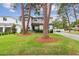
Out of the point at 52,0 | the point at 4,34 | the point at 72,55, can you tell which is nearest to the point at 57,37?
the point at 72,55

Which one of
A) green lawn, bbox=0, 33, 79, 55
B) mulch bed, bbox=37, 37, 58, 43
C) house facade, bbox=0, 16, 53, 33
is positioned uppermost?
house facade, bbox=0, 16, 53, 33

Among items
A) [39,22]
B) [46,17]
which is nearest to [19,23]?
[39,22]

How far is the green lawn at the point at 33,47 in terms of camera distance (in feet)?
9.48

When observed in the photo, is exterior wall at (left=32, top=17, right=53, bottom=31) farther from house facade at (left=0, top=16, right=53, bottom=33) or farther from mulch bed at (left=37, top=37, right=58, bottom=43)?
mulch bed at (left=37, top=37, right=58, bottom=43)

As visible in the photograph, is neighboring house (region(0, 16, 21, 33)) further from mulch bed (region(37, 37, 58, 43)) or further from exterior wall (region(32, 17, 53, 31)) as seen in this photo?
mulch bed (region(37, 37, 58, 43))

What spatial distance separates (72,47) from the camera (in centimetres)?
290

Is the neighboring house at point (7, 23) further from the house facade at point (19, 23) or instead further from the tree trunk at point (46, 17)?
the tree trunk at point (46, 17)

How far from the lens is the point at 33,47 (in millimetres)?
2898

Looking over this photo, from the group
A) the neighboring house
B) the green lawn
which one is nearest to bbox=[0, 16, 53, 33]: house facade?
the neighboring house

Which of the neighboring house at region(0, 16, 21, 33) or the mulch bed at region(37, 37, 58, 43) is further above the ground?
the neighboring house at region(0, 16, 21, 33)

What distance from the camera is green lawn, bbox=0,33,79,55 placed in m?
2.89

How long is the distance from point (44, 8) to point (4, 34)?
649 mm

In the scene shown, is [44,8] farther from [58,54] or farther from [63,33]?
[58,54]

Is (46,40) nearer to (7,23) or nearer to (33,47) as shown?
(33,47)
